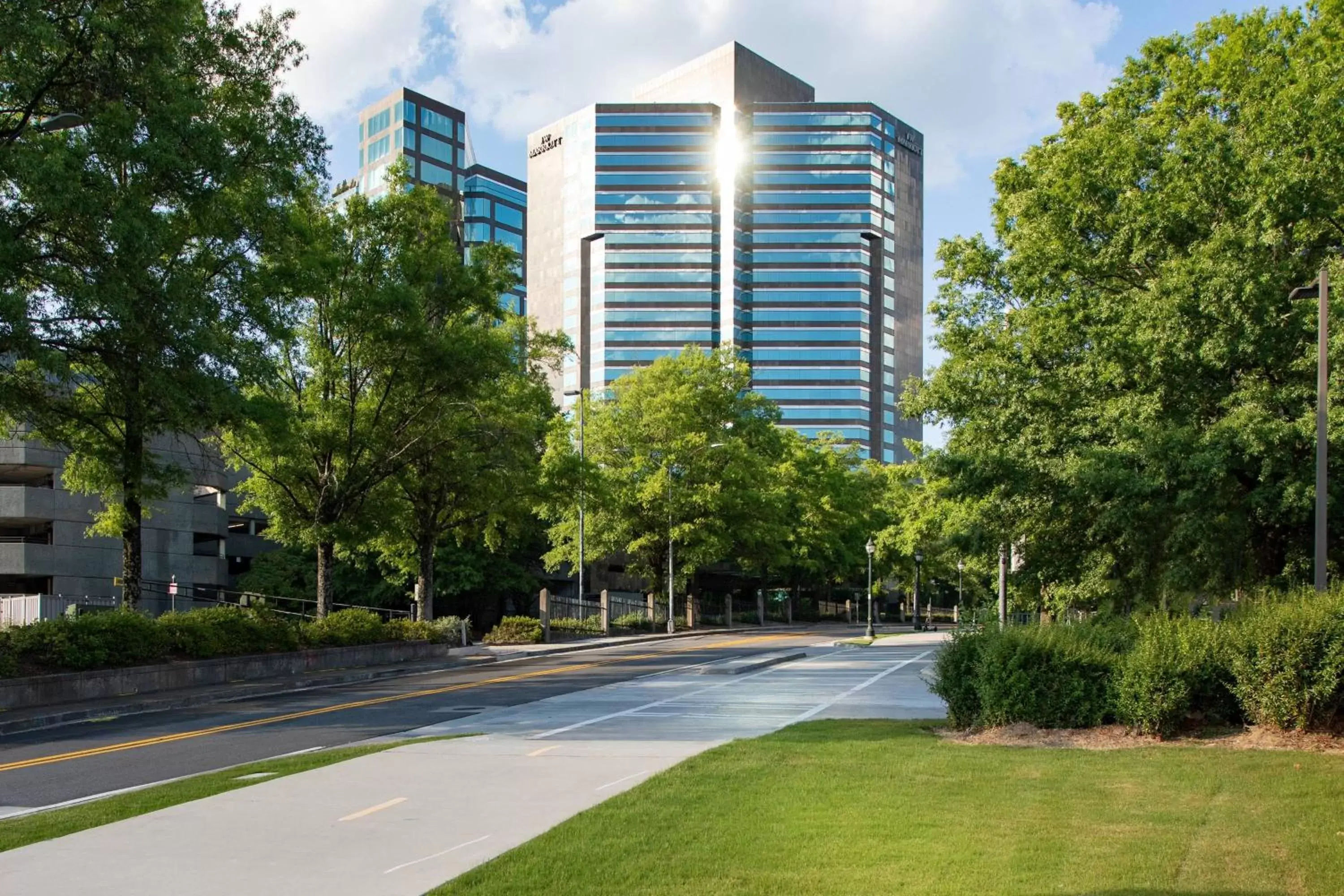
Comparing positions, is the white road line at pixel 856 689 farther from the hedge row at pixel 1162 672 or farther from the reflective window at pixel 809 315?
the reflective window at pixel 809 315

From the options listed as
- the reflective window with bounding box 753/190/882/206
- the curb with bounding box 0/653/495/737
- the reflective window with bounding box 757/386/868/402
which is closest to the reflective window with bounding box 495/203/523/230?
the reflective window with bounding box 753/190/882/206

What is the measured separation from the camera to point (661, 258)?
15138cm

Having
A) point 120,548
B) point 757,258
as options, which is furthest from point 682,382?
point 757,258

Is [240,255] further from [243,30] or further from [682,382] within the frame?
[682,382]

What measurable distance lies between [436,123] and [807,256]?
2100 inches

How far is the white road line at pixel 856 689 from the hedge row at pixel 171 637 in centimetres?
1335

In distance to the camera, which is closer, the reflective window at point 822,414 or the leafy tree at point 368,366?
the leafy tree at point 368,366

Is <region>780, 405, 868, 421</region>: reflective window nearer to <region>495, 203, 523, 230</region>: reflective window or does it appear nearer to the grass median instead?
<region>495, 203, 523, 230</region>: reflective window

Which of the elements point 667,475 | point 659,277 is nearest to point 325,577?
point 667,475

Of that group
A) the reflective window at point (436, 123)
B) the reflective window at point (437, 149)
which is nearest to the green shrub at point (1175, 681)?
the reflective window at point (437, 149)

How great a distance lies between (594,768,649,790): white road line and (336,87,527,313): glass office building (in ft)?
351

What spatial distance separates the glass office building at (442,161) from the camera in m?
117

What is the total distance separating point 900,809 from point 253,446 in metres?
21.6

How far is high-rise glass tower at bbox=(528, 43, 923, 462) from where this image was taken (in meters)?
150
